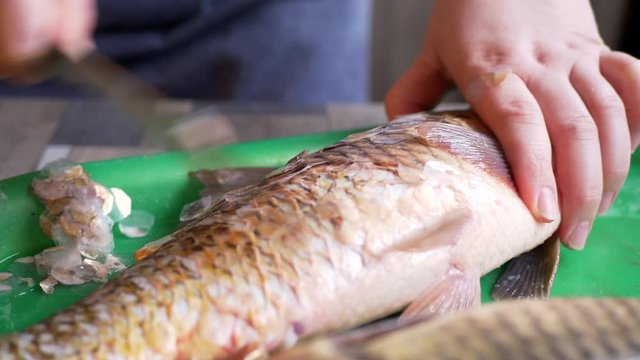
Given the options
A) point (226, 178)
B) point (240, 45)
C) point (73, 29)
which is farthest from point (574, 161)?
point (240, 45)

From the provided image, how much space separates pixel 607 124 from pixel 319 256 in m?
0.45

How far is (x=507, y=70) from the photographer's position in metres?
1.05

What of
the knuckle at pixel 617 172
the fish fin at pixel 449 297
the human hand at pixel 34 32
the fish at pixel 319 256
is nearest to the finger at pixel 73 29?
the human hand at pixel 34 32

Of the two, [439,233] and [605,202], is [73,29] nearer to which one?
[439,233]

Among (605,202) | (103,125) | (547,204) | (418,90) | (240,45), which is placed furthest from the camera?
(240,45)

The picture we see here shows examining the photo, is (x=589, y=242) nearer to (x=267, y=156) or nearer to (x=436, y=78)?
(x=436, y=78)

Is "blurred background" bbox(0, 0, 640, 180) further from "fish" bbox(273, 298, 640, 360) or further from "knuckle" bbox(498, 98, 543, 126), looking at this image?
"fish" bbox(273, 298, 640, 360)

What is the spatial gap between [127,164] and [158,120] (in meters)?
0.39

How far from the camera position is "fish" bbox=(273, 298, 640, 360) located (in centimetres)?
56

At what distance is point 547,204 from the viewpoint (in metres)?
0.94

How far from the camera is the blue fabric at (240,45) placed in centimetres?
156

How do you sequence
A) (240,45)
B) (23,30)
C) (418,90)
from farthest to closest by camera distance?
1. (240,45)
2. (418,90)
3. (23,30)

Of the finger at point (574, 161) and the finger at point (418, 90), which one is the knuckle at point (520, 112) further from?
the finger at point (418, 90)

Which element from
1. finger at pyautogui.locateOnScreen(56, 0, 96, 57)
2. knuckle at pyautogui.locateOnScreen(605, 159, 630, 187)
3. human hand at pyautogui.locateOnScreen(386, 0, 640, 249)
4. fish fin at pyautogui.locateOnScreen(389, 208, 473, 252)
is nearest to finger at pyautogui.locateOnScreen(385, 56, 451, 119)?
human hand at pyautogui.locateOnScreen(386, 0, 640, 249)
